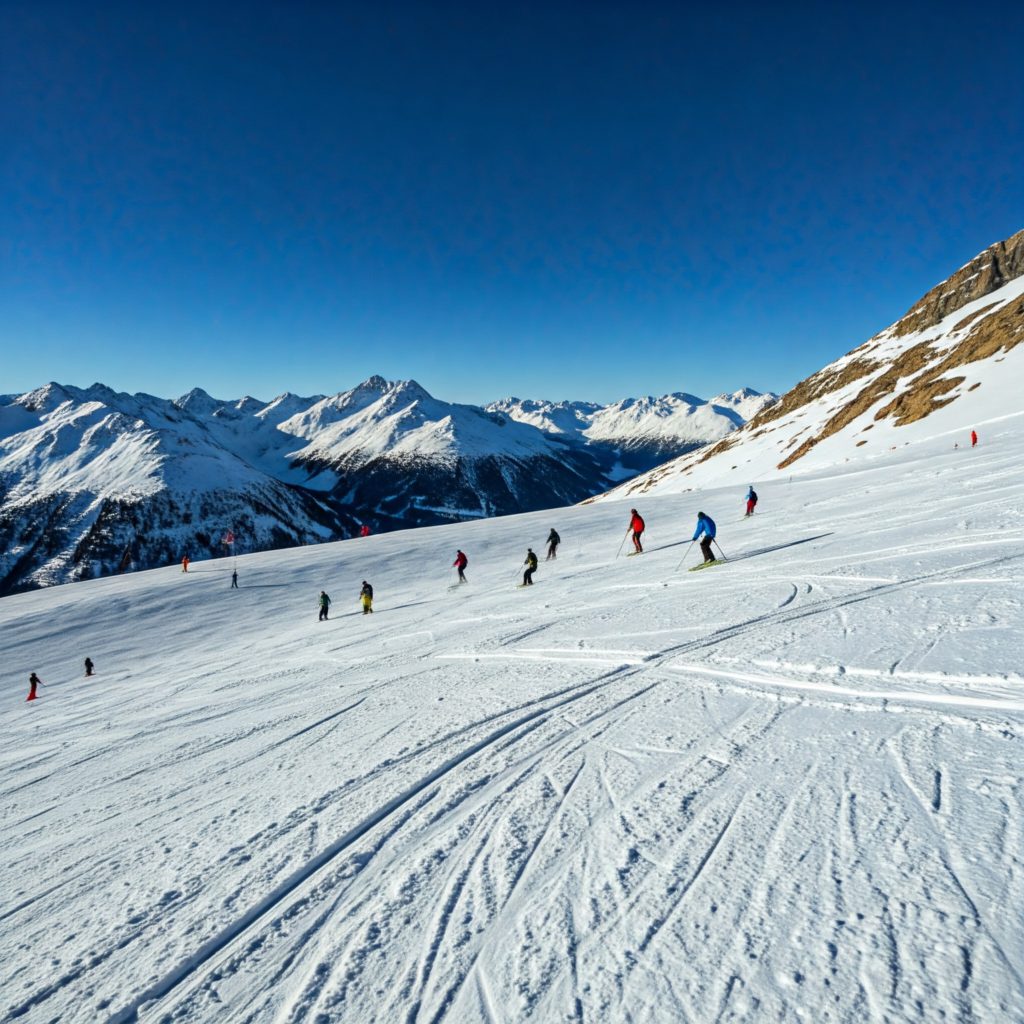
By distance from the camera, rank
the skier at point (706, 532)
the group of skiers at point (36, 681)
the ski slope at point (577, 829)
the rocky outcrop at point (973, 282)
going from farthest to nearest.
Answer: the rocky outcrop at point (973, 282)
the group of skiers at point (36, 681)
the skier at point (706, 532)
the ski slope at point (577, 829)

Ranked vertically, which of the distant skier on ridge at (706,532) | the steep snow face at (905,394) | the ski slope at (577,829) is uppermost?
the steep snow face at (905,394)

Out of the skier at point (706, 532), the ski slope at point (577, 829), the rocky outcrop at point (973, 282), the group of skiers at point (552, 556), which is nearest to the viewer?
the ski slope at point (577, 829)

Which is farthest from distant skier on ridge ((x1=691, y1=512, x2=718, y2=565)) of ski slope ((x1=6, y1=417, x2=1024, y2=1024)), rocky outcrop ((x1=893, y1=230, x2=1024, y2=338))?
rocky outcrop ((x1=893, y1=230, x2=1024, y2=338))

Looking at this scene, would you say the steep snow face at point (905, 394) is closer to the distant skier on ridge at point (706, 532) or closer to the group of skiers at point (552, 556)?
the group of skiers at point (552, 556)

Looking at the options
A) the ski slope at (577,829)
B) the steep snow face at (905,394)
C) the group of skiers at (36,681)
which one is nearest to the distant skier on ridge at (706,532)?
the ski slope at (577,829)

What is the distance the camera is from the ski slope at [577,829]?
303 cm

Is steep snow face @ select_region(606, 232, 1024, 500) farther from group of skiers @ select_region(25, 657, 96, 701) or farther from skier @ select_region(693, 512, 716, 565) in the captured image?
group of skiers @ select_region(25, 657, 96, 701)

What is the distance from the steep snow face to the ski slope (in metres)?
36.6

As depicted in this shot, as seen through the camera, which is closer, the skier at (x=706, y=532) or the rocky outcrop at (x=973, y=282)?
the skier at (x=706, y=532)

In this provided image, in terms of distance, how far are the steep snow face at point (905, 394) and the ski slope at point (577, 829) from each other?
1440 inches

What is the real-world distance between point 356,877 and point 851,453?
54.5m

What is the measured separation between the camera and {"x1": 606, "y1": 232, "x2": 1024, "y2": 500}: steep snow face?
44.7 m

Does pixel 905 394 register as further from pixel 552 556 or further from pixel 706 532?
pixel 706 532

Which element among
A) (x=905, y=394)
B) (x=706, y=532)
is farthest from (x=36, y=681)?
(x=905, y=394)
